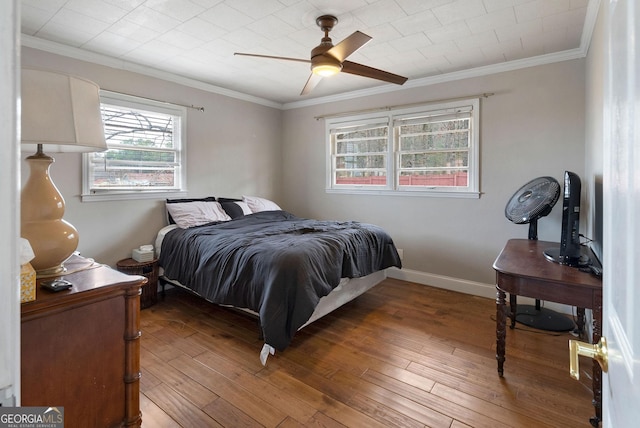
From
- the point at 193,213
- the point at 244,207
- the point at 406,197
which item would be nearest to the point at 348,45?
the point at 406,197

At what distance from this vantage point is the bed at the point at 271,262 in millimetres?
2230

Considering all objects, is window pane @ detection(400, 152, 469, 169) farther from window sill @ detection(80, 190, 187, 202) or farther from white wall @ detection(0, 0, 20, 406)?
white wall @ detection(0, 0, 20, 406)

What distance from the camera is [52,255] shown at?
1301 millimetres

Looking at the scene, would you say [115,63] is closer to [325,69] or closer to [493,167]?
[325,69]

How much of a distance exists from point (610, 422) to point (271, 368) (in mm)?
1865

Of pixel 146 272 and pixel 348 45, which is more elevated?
pixel 348 45

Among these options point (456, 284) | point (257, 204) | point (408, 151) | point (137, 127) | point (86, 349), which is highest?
point (137, 127)

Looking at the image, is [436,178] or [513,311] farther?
[436,178]

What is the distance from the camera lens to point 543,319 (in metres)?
2.88

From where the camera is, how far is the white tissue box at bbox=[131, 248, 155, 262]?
328cm

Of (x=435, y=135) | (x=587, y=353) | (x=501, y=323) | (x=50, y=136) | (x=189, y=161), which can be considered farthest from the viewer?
(x=189, y=161)

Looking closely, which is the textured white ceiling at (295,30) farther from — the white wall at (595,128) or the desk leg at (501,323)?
the desk leg at (501,323)

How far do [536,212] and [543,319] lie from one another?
41.0 inches

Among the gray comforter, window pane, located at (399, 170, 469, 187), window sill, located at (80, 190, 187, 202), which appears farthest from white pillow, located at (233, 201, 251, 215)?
window pane, located at (399, 170, 469, 187)
